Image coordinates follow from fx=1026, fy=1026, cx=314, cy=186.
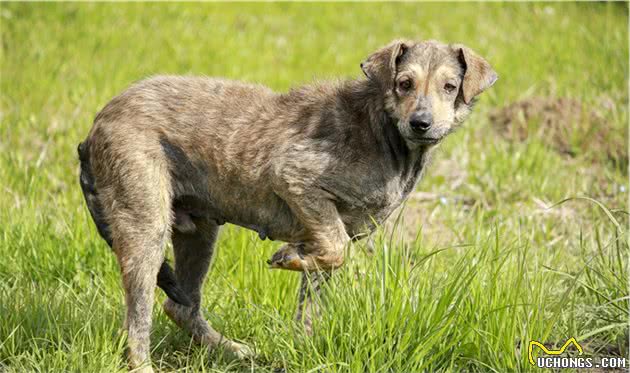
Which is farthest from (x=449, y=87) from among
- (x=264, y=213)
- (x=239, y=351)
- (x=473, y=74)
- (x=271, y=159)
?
(x=239, y=351)

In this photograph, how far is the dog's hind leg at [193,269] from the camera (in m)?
5.71

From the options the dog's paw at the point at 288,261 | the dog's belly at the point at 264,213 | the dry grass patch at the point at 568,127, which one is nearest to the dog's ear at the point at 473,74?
the dog's belly at the point at 264,213

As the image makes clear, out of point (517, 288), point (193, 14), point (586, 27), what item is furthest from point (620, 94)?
point (517, 288)

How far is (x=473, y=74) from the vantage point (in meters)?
5.30

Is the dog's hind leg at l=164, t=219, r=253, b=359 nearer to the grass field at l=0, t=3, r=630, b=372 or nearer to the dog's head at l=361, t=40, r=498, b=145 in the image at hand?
the grass field at l=0, t=3, r=630, b=372

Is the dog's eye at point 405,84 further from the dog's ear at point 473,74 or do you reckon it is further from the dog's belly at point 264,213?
the dog's belly at point 264,213

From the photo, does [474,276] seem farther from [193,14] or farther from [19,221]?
[193,14]

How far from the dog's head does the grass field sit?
0.57 m

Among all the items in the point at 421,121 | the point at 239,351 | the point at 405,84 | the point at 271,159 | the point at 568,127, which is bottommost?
the point at 568,127

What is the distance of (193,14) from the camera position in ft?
41.1

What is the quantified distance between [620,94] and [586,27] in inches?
90.2

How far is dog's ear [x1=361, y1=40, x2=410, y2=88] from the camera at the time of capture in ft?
17.3

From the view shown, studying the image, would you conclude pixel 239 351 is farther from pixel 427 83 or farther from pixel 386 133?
pixel 427 83

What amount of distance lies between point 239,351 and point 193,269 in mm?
698
